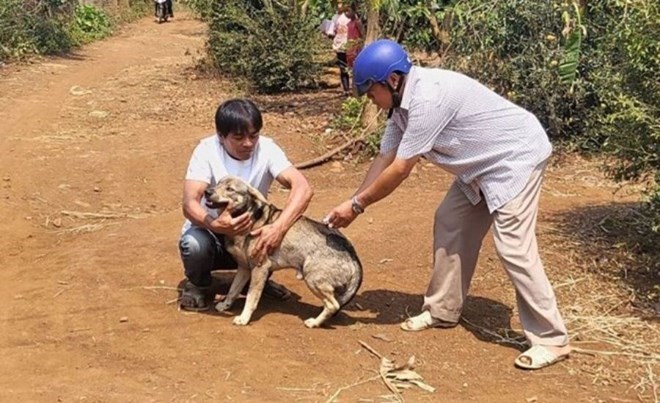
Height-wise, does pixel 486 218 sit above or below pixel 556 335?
above

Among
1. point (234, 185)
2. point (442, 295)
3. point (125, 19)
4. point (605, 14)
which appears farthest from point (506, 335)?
point (125, 19)

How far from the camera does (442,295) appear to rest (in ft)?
16.3

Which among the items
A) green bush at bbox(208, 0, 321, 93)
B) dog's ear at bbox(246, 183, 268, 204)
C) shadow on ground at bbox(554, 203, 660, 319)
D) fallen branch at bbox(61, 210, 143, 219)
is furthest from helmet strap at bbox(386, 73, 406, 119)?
Answer: green bush at bbox(208, 0, 321, 93)

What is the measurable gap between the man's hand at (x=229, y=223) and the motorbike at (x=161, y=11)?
25.4m

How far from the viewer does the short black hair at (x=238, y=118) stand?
4.64 metres

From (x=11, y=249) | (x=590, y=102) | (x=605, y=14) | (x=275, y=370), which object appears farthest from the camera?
(x=590, y=102)

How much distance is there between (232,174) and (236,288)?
0.67 m

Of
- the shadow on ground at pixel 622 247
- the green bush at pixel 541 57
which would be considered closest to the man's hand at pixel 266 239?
the shadow on ground at pixel 622 247

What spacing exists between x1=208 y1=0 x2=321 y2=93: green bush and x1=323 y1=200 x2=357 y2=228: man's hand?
9.57 m

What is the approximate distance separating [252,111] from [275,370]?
1.34m

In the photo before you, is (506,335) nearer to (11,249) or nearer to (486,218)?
(486,218)

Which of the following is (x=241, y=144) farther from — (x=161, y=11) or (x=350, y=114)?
(x=161, y=11)

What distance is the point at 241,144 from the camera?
15.6 feet

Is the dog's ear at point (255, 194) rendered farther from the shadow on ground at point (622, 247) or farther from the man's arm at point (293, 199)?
the shadow on ground at point (622, 247)
